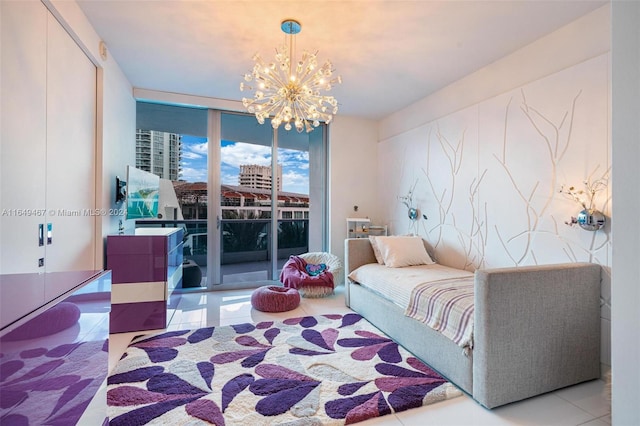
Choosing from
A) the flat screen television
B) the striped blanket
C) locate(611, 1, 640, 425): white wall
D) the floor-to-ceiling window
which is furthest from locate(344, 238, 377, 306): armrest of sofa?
locate(611, 1, 640, 425): white wall

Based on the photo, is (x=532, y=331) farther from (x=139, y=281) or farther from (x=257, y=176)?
(x=257, y=176)

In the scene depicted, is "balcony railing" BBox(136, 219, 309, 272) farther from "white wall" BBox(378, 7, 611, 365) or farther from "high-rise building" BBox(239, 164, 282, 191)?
"white wall" BBox(378, 7, 611, 365)

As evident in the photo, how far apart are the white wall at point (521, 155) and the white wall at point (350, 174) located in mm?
994

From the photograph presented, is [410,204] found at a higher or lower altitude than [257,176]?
lower

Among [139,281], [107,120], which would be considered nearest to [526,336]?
[139,281]

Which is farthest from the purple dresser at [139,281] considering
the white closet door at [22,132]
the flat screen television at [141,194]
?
the white closet door at [22,132]

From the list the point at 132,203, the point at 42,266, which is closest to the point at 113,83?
the point at 132,203

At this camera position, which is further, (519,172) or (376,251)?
(376,251)

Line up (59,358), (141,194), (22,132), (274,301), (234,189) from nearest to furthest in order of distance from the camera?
(59,358) → (22,132) → (141,194) → (274,301) → (234,189)

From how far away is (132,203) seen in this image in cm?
299

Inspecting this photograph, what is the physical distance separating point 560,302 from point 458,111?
2.28 metres

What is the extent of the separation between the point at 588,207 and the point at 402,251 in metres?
1.66

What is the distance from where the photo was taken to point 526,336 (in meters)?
1.79

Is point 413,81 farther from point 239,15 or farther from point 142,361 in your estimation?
point 142,361
